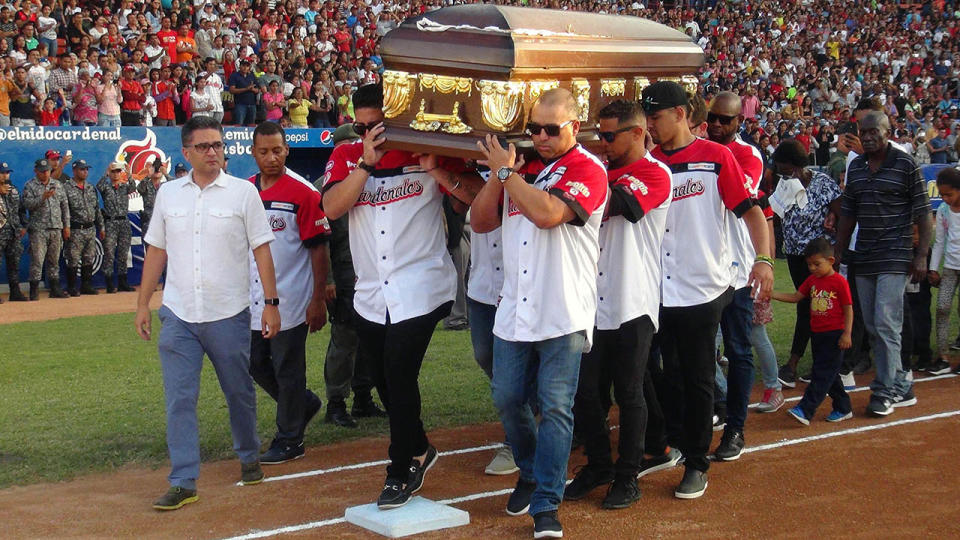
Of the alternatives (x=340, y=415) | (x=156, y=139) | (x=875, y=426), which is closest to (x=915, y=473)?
(x=875, y=426)

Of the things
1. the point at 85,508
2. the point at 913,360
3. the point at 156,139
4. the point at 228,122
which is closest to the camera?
the point at 85,508

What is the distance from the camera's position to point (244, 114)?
20.7 m

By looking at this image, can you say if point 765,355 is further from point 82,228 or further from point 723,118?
point 82,228

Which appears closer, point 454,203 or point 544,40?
point 544,40

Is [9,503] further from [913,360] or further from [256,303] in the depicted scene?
[913,360]

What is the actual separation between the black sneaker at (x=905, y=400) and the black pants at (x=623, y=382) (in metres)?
3.21

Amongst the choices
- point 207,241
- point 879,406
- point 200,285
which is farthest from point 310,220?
point 879,406

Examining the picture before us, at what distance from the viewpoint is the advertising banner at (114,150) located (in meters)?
16.7

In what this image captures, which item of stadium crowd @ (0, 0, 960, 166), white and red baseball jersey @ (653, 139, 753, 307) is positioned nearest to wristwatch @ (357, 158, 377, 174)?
white and red baseball jersey @ (653, 139, 753, 307)

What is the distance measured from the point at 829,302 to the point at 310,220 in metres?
3.69

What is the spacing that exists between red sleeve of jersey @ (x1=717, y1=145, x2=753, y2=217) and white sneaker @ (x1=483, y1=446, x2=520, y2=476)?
1866mm

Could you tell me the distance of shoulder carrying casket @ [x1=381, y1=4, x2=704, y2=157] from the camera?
A: 512 cm

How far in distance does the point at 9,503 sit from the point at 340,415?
7.62 feet

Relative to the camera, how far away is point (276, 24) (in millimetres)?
23766
